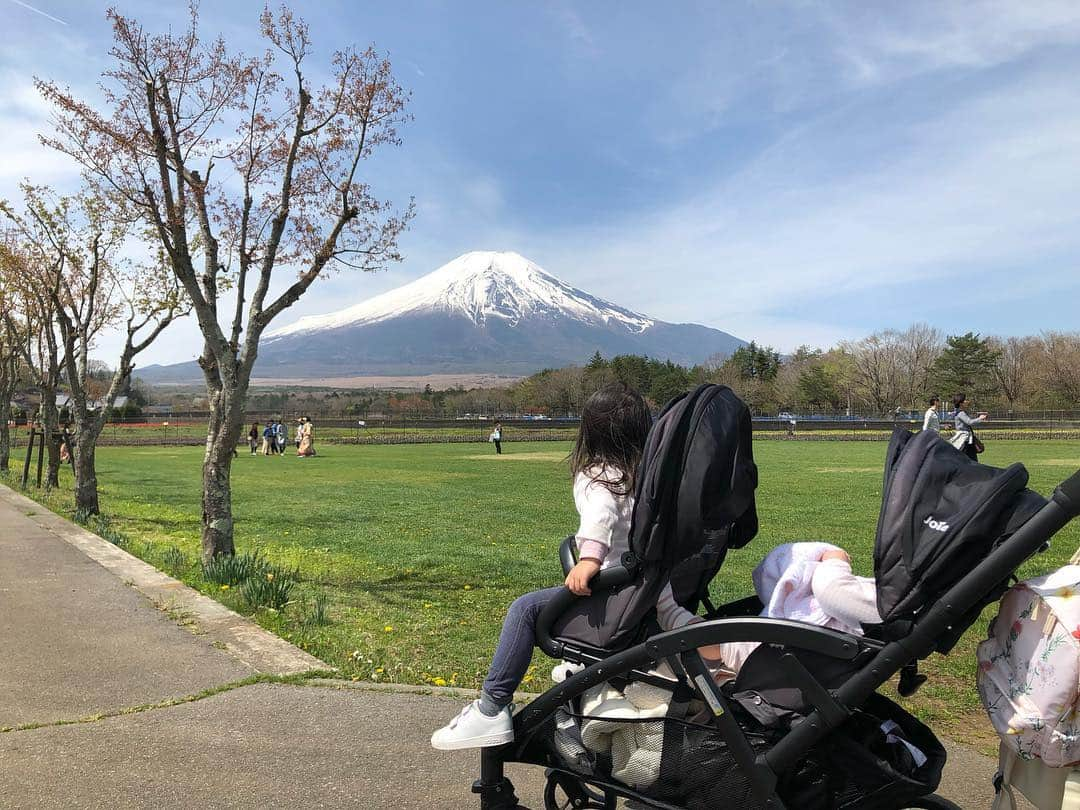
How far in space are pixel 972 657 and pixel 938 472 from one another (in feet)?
12.2

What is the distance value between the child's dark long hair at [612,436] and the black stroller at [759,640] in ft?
1.04

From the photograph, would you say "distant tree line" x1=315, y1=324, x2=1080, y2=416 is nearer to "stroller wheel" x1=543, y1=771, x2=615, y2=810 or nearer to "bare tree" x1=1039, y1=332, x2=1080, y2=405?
"bare tree" x1=1039, y1=332, x2=1080, y2=405

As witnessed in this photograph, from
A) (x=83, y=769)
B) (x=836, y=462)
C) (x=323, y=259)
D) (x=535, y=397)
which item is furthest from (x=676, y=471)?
(x=535, y=397)

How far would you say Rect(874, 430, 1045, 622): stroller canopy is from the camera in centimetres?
210

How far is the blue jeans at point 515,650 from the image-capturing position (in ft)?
9.13

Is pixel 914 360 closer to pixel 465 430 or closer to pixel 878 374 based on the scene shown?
pixel 878 374

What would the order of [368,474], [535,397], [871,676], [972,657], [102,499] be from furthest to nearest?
[535,397] < [368,474] < [102,499] < [972,657] < [871,676]

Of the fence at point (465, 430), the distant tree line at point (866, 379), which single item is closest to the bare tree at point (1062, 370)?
the distant tree line at point (866, 379)

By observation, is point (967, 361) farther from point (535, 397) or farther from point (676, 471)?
point (676, 471)

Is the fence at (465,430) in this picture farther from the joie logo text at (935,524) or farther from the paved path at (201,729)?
the joie logo text at (935,524)

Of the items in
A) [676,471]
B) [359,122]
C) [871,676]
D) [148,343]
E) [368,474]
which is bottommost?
[368,474]

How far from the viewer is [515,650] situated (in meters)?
2.79

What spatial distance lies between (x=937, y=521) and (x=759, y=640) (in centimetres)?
57

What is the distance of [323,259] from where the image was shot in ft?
27.2
